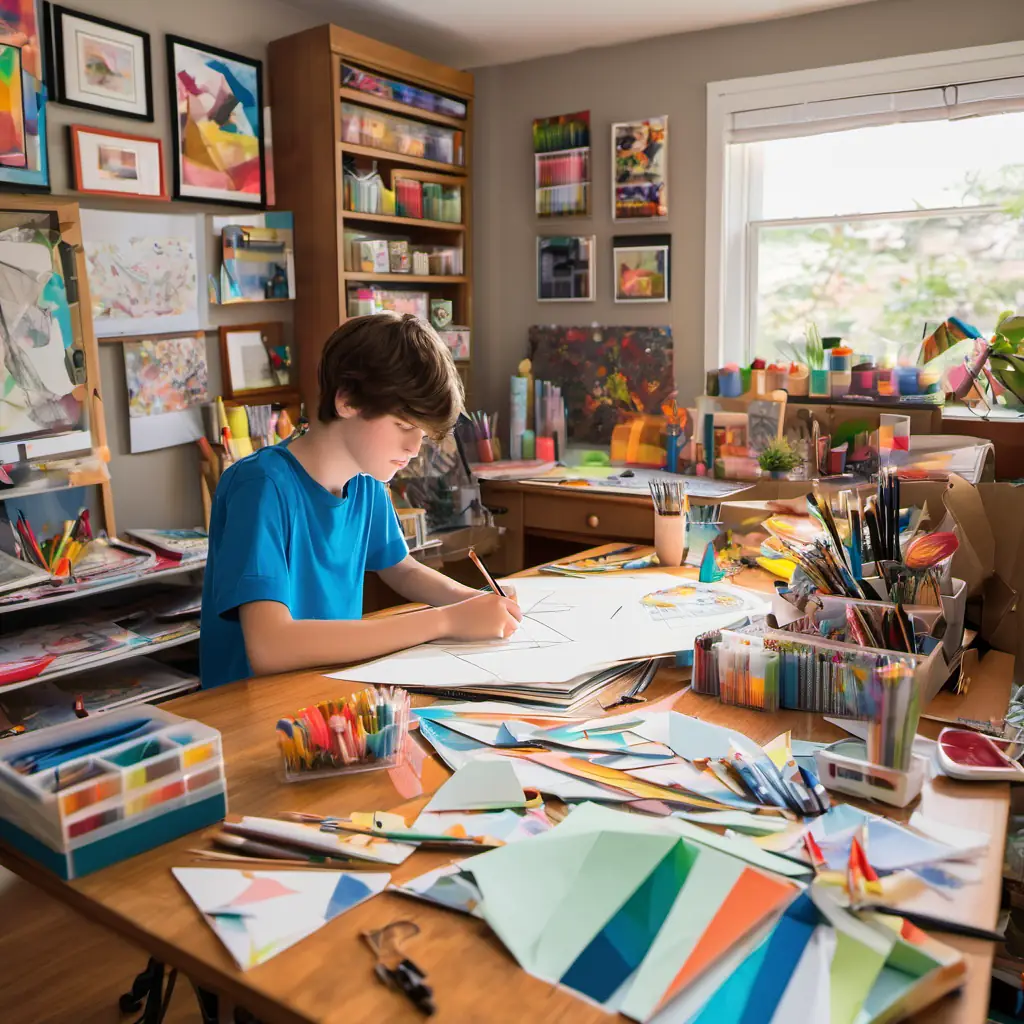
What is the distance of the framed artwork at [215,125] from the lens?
3.06 metres

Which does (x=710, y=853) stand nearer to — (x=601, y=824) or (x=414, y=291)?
(x=601, y=824)

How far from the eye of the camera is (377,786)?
1157 mm

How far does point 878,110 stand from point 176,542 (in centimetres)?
255

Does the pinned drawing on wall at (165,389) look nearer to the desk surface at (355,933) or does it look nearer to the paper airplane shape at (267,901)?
the desk surface at (355,933)

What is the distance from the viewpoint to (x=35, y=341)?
2.67 metres

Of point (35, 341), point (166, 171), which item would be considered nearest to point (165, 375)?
point (35, 341)

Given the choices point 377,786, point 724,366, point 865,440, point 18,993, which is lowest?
point 18,993

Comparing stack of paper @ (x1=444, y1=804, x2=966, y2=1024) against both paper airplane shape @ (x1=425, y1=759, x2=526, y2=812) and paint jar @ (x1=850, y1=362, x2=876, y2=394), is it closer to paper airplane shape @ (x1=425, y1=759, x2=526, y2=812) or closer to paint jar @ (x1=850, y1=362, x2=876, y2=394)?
paper airplane shape @ (x1=425, y1=759, x2=526, y2=812)

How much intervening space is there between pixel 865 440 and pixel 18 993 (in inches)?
103

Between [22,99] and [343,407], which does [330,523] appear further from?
[22,99]

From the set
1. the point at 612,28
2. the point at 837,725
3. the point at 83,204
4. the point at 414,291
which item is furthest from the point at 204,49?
the point at 837,725

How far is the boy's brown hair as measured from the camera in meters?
1.63

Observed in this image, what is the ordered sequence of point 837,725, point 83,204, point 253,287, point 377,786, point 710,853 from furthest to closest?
point 253,287
point 83,204
point 837,725
point 377,786
point 710,853

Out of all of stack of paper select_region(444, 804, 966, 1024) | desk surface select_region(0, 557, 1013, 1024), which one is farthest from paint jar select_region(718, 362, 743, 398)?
stack of paper select_region(444, 804, 966, 1024)
